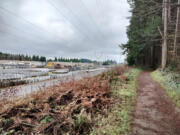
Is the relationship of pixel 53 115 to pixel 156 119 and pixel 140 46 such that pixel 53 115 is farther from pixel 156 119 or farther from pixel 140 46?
pixel 140 46

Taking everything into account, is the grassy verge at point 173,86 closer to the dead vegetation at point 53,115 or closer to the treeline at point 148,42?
the dead vegetation at point 53,115

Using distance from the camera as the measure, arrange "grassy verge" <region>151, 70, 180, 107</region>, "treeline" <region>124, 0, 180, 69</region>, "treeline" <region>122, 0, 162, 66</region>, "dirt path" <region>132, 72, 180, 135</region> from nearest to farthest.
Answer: "dirt path" <region>132, 72, 180, 135</region> < "grassy verge" <region>151, 70, 180, 107</region> < "treeline" <region>124, 0, 180, 69</region> < "treeline" <region>122, 0, 162, 66</region>

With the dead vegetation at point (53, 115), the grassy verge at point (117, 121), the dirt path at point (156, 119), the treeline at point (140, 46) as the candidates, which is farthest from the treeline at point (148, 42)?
the dead vegetation at point (53, 115)

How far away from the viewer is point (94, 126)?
95.6 inches

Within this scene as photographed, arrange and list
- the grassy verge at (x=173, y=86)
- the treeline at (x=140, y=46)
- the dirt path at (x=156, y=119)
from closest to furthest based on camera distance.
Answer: the dirt path at (x=156, y=119) → the grassy verge at (x=173, y=86) → the treeline at (x=140, y=46)

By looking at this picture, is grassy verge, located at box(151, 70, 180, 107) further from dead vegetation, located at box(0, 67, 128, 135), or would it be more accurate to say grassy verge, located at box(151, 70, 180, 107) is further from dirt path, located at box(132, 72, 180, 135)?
dead vegetation, located at box(0, 67, 128, 135)

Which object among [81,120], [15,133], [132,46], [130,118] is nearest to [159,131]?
[130,118]

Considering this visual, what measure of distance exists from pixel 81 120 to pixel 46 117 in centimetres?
91

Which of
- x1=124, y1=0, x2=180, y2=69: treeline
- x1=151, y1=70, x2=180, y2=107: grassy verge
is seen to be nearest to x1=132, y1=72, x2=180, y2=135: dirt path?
x1=151, y1=70, x2=180, y2=107: grassy verge

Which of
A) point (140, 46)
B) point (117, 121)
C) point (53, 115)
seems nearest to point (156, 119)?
point (117, 121)

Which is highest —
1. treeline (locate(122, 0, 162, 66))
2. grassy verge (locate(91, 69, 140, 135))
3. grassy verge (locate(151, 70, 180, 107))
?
treeline (locate(122, 0, 162, 66))

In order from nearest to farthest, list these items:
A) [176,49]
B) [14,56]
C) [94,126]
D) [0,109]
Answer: [94,126] < [0,109] < [176,49] < [14,56]

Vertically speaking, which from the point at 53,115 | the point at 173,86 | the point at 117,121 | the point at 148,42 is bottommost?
the point at 117,121

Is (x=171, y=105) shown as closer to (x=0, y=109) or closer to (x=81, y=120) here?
(x=81, y=120)
